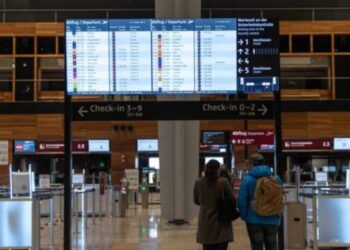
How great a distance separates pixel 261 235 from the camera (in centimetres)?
817

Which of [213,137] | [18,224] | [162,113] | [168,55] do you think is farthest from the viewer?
[213,137]

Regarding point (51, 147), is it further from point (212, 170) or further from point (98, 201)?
point (212, 170)

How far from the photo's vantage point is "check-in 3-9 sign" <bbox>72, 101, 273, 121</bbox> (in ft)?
31.1

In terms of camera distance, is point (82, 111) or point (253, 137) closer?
point (82, 111)

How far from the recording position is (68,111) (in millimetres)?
9578

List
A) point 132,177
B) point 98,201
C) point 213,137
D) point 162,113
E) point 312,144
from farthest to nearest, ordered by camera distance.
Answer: point 213,137, point 312,144, point 132,177, point 98,201, point 162,113

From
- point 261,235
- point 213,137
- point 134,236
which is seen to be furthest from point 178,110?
point 213,137

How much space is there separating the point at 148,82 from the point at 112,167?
20432 mm

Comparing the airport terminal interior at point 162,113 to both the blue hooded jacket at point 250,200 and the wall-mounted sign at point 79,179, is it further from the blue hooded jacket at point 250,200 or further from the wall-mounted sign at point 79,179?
the blue hooded jacket at point 250,200

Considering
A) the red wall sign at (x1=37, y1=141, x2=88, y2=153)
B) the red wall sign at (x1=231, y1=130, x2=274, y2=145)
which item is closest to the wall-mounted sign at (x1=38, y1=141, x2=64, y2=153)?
the red wall sign at (x1=37, y1=141, x2=88, y2=153)

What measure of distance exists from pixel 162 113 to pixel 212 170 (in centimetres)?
206

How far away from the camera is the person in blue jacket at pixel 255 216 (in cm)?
804

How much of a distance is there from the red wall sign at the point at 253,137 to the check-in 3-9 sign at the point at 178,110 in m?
14.4

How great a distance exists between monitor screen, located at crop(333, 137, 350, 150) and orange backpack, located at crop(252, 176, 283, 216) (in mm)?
21678
